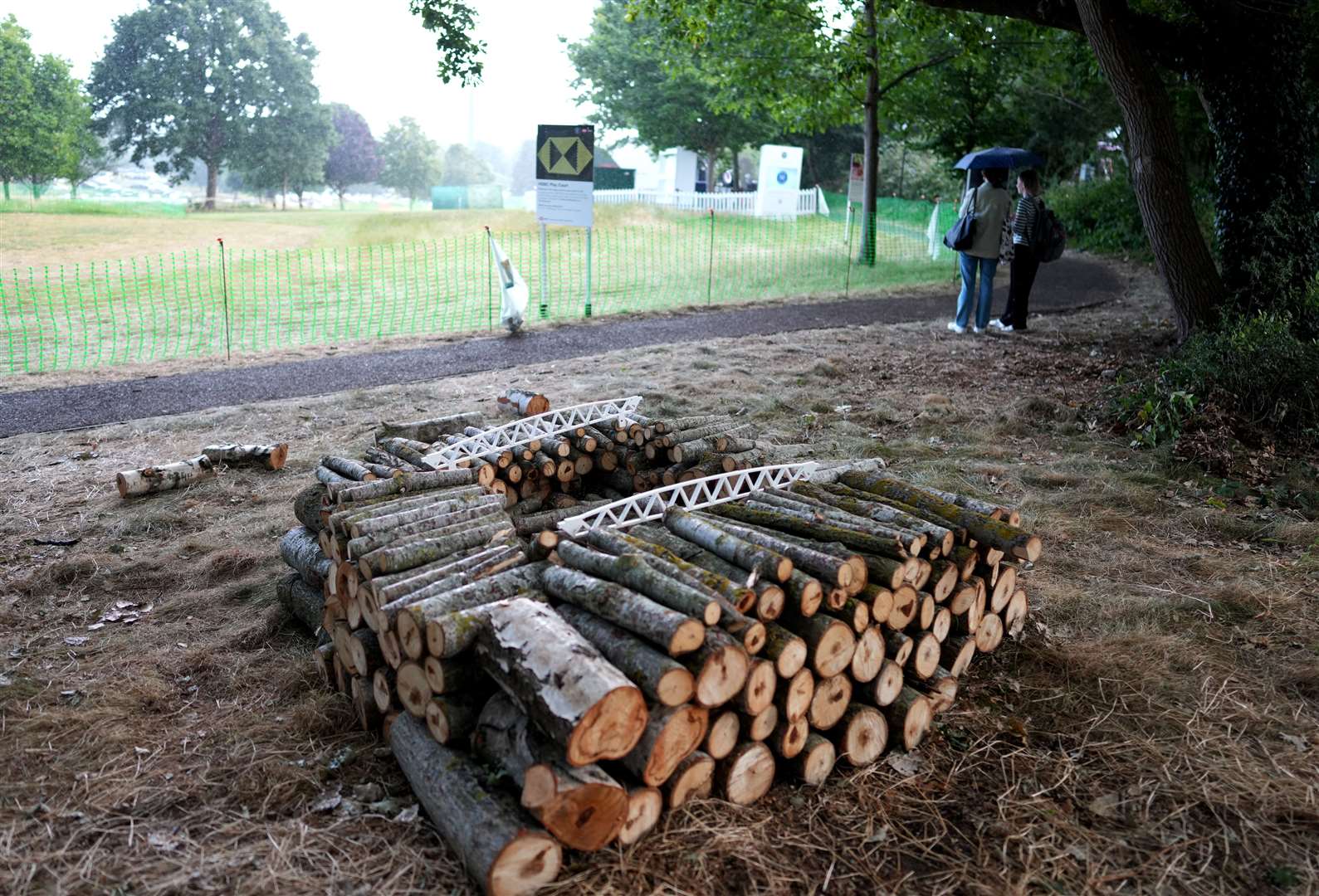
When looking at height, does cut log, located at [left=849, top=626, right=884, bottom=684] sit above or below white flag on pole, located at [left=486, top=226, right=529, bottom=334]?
below

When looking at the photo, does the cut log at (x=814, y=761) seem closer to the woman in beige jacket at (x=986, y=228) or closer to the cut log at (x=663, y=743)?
the cut log at (x=663, y=743)

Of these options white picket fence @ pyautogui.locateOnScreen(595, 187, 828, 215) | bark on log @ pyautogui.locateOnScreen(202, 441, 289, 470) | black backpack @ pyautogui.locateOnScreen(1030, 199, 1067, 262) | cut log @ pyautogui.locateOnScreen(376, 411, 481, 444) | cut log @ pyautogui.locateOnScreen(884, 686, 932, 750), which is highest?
white picket fence @ pyautogui.locateOnScreen(595, 187, 828, 215)

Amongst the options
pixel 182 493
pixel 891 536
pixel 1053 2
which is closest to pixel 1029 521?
pixel 891 536

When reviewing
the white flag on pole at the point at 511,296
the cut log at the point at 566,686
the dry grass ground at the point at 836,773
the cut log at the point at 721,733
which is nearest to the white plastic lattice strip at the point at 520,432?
the dry grass ground at the point at 836,773

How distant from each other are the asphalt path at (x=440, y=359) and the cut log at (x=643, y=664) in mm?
7185

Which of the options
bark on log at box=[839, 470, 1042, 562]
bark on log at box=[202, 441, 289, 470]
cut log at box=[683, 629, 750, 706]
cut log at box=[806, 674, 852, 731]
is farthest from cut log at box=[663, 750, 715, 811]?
bark on log at box=[202, 441, 289, 470]

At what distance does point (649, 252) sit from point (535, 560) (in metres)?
19.1

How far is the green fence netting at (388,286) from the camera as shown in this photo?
43.9ft

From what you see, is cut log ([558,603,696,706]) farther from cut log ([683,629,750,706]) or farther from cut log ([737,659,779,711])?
cut log ([737,659,779,711])

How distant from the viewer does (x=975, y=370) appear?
10.6 m

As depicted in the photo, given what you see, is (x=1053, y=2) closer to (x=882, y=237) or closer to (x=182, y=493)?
(x=182, y=493)

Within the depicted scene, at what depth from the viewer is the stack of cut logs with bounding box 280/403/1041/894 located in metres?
2.86

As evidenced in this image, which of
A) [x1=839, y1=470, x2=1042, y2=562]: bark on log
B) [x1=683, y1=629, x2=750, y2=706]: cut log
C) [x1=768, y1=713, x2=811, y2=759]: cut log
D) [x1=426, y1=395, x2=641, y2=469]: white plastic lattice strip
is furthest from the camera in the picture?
[x1=426, y1=395, x2=641, y2=469]: white plastic lattice strip

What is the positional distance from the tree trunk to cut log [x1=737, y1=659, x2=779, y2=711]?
8.29 m
